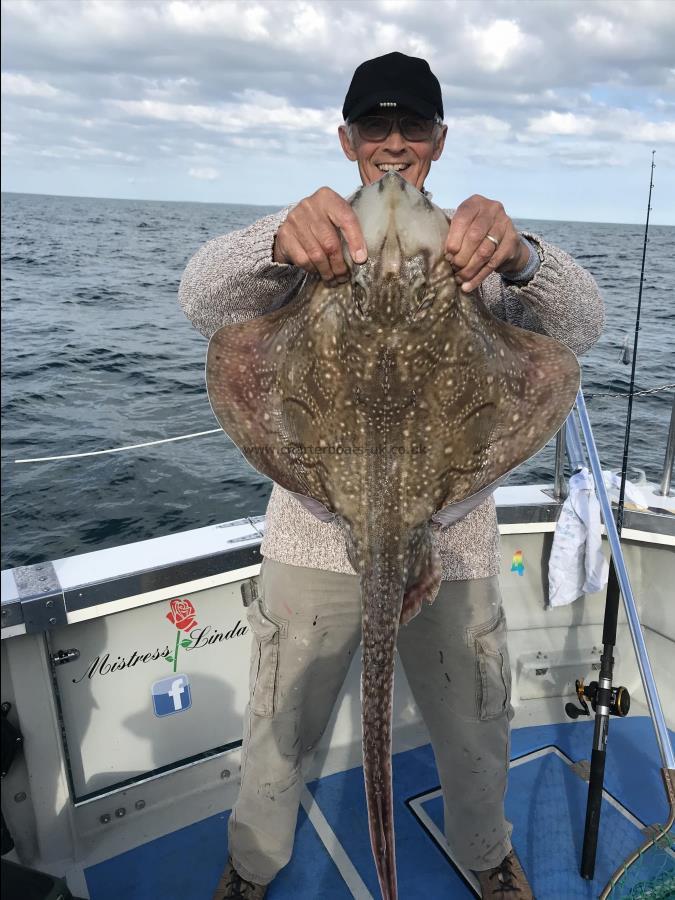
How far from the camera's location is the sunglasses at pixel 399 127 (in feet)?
7.48

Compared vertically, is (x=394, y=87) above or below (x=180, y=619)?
above

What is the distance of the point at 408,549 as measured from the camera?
1832mm

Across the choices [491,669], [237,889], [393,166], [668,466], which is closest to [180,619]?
[237,889]

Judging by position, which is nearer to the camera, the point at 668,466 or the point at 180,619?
the point at 180,619

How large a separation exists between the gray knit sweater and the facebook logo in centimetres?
132

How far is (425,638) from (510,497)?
1.66m

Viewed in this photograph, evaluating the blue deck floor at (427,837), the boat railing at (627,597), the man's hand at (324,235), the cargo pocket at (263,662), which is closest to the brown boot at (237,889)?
the blue deck floor at (427,837)

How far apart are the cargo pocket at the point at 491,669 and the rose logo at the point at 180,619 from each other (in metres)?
1.64

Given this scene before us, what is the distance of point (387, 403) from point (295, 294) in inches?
22.0

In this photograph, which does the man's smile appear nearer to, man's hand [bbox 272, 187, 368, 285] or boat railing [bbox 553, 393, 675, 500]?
man's hand [bbox 272, 187, 368, 285]

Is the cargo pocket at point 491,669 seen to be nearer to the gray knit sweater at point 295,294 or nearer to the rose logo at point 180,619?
the gray knit sweater at point 295,294

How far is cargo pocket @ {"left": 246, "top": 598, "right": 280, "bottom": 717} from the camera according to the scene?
2.76m

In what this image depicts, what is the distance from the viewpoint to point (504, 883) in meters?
3.02

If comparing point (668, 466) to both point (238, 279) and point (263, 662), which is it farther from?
point (238, 279)
